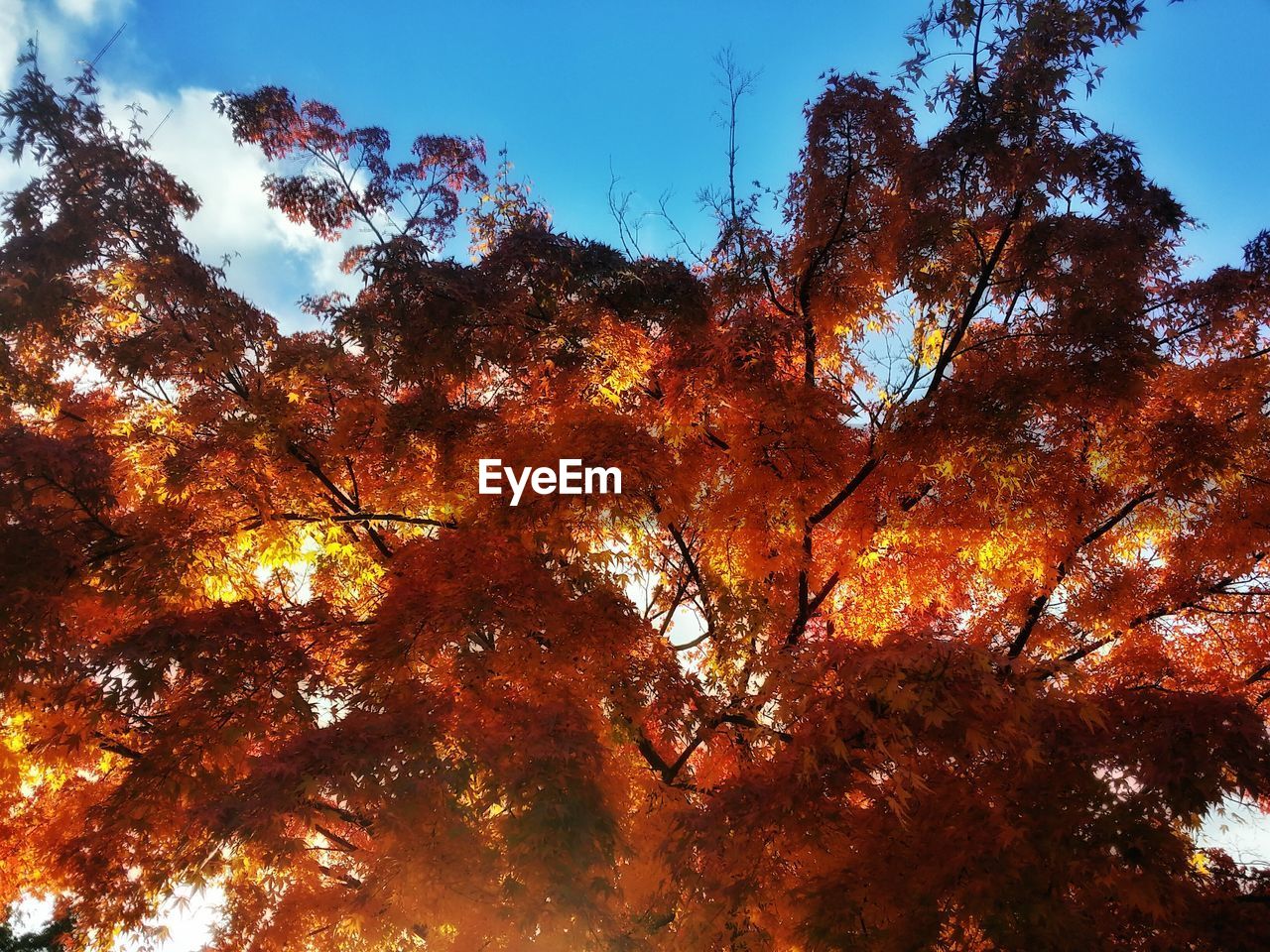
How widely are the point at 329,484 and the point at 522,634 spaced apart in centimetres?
279

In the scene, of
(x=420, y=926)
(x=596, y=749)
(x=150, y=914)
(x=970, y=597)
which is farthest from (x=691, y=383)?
(x=150, y=914)

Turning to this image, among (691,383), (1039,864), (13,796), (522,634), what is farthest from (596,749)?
(13,796)

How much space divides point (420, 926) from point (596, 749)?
7.29 feet

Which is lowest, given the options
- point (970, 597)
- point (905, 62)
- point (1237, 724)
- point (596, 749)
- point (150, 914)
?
point (150, 914)

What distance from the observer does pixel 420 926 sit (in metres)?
5.91

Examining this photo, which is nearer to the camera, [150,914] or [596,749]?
[596,749]

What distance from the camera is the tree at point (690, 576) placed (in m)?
4.54

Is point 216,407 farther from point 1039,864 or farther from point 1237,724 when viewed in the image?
point 1237,724

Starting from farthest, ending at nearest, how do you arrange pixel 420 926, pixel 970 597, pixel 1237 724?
pixel 970 597 → pixel 420 926 → pixel 1237 724

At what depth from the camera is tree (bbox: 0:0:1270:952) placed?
4539mm

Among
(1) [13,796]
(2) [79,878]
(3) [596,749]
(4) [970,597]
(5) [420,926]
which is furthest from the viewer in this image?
(1) [13,796]

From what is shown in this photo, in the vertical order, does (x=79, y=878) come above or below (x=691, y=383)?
below

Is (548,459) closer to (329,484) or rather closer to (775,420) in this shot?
(775,420)

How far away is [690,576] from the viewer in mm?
9102
